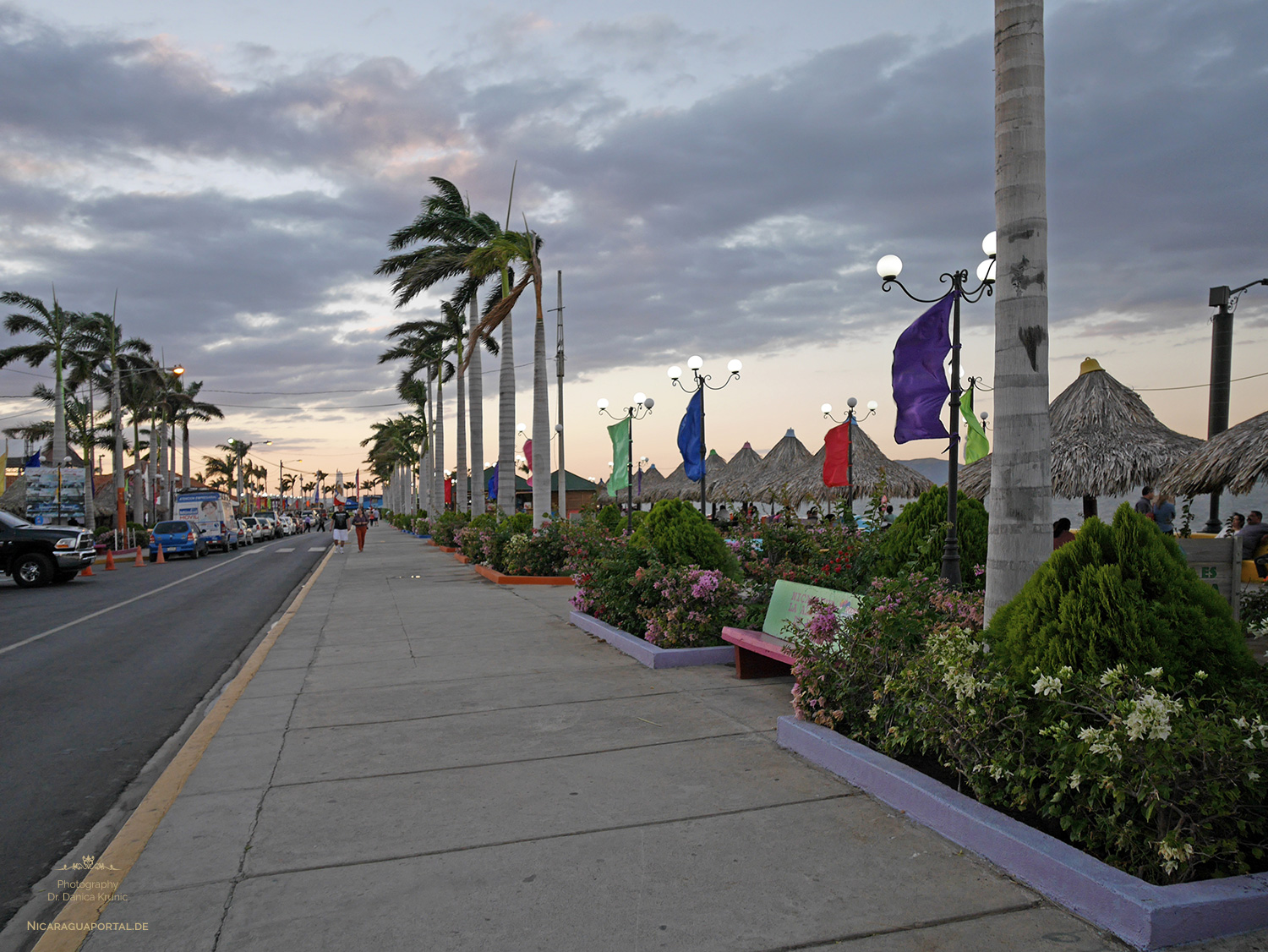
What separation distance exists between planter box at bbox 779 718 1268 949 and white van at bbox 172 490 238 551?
38.6m

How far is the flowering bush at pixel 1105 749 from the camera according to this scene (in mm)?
3158

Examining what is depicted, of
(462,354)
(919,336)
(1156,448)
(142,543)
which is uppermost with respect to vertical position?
(462,354)

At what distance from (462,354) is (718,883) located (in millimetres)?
33838

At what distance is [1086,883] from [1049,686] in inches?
29.7

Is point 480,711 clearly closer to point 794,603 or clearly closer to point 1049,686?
point 794,603

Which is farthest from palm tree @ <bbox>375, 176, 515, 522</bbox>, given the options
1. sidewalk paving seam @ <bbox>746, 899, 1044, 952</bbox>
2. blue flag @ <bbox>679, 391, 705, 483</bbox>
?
sidewalk paving seam @ <bbox>746, 899, 1044, 952</bbox>

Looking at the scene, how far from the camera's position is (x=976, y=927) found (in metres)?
Result: 3.15

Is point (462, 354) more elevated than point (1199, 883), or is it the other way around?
point (462, 354)

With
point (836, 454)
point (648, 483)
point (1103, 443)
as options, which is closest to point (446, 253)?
point (836, 454)

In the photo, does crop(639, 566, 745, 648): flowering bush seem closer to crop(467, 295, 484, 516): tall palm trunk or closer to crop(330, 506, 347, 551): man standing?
crop(467, 295, 484, 516): tall palm trunk

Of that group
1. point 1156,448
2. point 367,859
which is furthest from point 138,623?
point 1156,448

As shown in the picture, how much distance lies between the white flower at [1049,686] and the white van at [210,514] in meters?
39.1

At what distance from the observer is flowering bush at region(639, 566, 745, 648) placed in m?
8.34

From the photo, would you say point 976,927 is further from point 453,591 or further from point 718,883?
point 453,591
